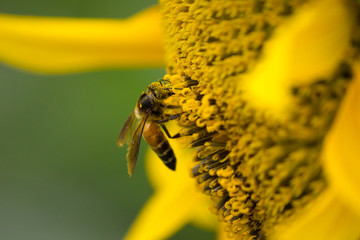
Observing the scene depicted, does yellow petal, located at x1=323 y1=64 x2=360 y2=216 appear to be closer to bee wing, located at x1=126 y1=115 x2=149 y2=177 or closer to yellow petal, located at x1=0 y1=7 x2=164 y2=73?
bee wing, located at x1=126 y1=115 x2=149 y2=177

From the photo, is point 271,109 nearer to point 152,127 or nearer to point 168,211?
point 152,127

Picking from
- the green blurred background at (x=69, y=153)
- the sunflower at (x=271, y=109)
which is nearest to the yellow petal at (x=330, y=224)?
the sunflower at (x=271, y=109)

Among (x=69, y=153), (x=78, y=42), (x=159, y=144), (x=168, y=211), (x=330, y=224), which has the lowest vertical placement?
(x=330, y=224)

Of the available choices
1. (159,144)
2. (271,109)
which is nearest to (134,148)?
(159,144)

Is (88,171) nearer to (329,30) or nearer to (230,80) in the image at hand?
(230,80)

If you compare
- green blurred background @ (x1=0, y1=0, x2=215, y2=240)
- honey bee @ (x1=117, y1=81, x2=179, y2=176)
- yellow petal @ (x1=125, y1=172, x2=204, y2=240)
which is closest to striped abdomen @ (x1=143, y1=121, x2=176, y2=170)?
honey bee @ (x1=117, y1=81, x2=179, y2=176)

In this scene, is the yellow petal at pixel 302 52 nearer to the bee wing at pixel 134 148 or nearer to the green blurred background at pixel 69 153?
the bee wing at pixel 134 148
